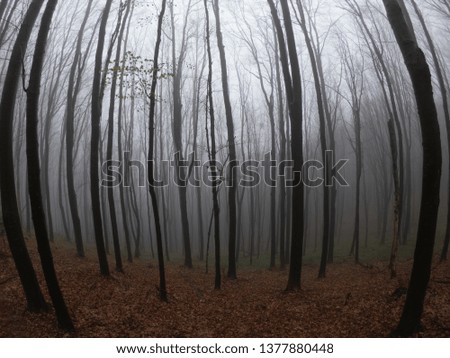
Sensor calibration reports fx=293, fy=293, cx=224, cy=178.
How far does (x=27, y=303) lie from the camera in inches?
242

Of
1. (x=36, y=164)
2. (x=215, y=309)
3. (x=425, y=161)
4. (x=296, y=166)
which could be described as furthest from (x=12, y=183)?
(x=425, y=161)

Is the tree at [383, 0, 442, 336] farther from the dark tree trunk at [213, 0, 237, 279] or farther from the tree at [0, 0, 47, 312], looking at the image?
the dark tree trunk at [213, 0, 237, 279]

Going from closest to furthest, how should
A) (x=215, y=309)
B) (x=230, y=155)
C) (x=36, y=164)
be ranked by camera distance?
(x=36, y=164) → (x=215, y=309) → (x=230, y=155)

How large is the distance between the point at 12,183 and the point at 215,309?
18.7 feet

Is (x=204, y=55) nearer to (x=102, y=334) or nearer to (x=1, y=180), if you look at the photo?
(x=1, y=180)

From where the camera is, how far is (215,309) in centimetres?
797

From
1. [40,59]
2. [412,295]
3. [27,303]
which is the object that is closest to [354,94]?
[412,295]

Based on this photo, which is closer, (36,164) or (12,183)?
(36,164)

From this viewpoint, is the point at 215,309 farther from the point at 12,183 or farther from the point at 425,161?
the point at 425,161

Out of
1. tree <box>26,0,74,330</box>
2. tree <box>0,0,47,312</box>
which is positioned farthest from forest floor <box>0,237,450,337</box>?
tree <box>26,0,74,330</box>

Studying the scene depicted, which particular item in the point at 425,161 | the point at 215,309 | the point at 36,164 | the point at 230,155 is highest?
the point at 230,155

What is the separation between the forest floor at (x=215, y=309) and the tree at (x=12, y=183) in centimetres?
52

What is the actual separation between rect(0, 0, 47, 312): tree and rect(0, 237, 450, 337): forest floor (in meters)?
0.52

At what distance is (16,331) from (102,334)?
1488 mm
